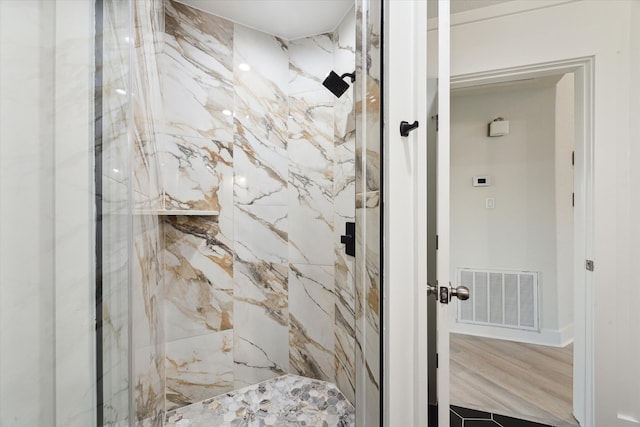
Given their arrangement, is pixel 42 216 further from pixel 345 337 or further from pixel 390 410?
pixel 345 337

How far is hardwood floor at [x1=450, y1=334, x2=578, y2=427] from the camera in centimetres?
187

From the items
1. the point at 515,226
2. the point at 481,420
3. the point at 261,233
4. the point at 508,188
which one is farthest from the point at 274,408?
the point at 508,188

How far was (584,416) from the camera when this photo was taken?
1646mm

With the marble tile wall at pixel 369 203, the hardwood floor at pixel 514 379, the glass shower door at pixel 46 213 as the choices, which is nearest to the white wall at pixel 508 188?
the hardwood floor at pixel 514 379

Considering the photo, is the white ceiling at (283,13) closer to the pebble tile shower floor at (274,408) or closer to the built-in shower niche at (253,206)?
the built-in shower niche at (253,206)

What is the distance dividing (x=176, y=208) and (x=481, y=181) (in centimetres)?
283

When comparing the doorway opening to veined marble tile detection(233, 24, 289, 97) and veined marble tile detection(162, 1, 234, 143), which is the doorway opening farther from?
veined marble tile detection(162, 1, 234, 143)

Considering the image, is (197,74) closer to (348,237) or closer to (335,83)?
(335,83)

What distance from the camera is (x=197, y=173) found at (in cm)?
185

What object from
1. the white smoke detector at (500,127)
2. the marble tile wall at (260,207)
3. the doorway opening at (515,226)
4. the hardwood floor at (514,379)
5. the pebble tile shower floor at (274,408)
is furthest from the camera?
the white smoke detector at (500,127)

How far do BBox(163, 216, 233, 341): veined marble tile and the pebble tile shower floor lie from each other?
1.38ft

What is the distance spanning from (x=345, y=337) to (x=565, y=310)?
7.80ft

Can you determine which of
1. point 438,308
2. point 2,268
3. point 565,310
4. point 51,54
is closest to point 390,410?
point 438,308

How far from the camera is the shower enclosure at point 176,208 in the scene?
36 centimetres
